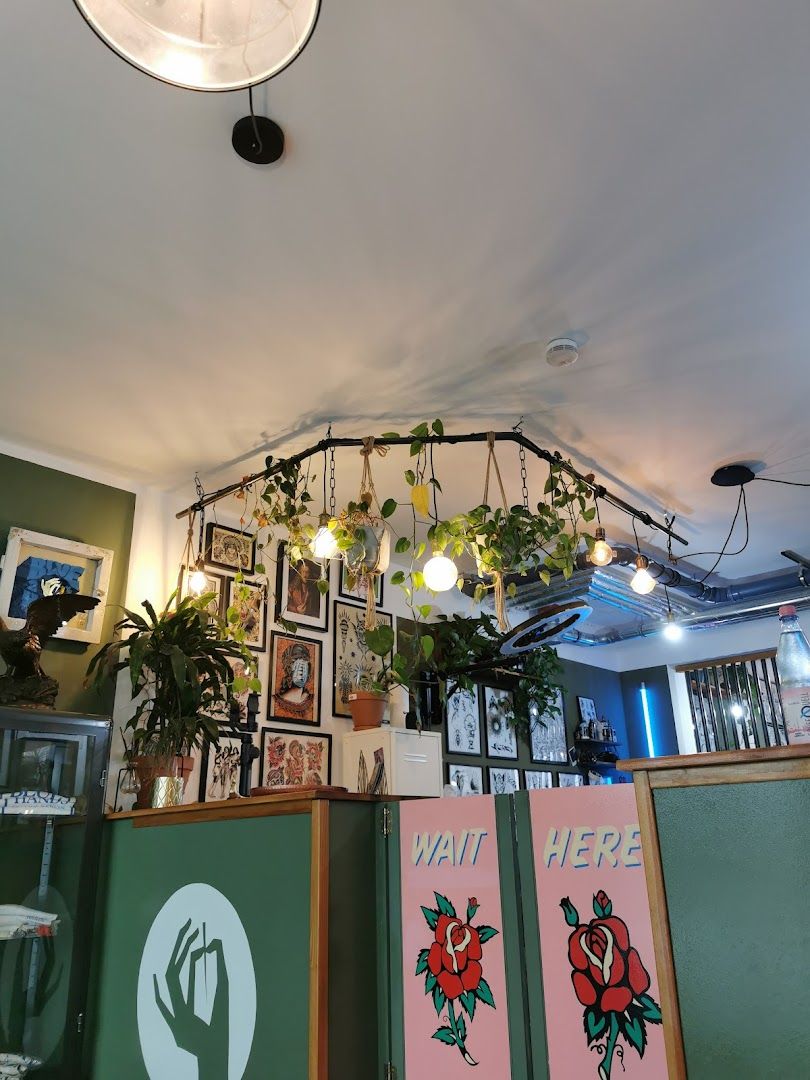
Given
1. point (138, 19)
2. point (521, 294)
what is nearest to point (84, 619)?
point (521, 294)

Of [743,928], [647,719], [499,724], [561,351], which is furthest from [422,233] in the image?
[647,719]

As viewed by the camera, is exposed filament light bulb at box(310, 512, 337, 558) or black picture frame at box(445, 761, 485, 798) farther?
black picture frame at box(445, 761, 485, 798)

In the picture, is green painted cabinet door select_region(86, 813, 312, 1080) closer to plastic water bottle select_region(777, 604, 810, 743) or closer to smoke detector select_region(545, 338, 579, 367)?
plastic water bottle select_region(777, 604, 810, 743)

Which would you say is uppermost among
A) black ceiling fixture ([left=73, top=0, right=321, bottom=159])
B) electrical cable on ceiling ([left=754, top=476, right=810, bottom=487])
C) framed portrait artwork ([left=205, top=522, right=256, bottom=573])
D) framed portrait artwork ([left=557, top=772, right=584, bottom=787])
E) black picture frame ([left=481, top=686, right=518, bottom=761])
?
electrical cable on ceiling ([left=754, top=476, right=810, bottom=487])

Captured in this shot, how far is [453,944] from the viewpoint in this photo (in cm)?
225

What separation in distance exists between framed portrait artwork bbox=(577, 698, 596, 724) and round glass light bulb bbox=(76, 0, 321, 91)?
627 cm

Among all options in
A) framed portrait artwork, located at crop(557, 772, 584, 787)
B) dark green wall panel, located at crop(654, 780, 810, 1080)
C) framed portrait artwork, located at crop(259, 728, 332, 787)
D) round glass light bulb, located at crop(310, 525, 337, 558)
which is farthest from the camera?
framed portrait artwork, located at crop(557, 772, 584, 787)

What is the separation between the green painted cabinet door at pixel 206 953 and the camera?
7.60ft

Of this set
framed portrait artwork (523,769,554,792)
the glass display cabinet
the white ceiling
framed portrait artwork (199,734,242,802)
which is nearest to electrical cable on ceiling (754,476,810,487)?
the white ceiling

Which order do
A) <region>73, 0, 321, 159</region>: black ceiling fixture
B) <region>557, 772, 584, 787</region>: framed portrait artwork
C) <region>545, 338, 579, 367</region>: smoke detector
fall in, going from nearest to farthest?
<region>73, 0, 321, 159</region>: black ceiling fixture
<region>545, 338, 579, 367</region>: smoke detector
<region>557, 772, 584, 787</region>: framed portrait artwork

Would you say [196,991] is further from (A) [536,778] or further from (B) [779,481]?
(A) [536,778]

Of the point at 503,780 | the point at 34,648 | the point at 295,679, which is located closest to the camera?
the point at 34,648

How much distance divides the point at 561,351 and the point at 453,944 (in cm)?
212

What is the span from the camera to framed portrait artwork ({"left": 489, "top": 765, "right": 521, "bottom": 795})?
5.70 meters
